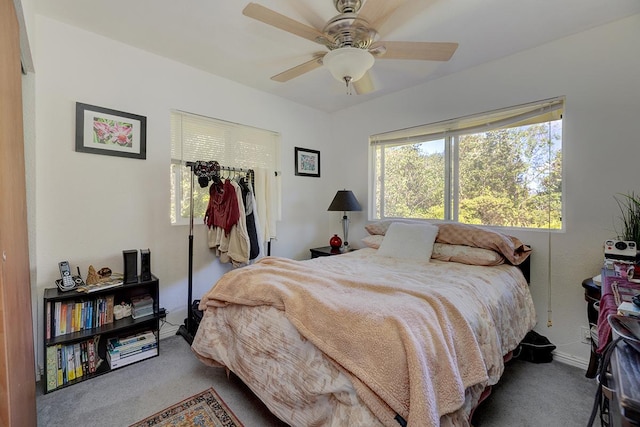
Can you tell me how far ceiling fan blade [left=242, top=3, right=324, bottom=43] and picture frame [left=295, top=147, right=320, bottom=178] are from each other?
2051mm

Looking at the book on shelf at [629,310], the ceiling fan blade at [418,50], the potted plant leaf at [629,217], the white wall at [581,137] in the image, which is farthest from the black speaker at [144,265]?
the potted plant leaf at [629,217]

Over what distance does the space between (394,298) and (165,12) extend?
239cm

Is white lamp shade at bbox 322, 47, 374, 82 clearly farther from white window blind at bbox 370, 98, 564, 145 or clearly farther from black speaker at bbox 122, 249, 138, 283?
black speaker at bbox 122, 249, 138, 283

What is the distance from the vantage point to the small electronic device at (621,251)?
5.63 feet

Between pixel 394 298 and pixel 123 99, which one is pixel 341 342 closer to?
pixel 394 298

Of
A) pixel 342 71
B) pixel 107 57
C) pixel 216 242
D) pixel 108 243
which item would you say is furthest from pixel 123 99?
pixel 342 71

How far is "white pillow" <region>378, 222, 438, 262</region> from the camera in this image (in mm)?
2508

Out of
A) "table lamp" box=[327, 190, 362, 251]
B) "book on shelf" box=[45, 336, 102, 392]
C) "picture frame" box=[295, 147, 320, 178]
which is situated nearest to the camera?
"book on shelf" box=[45, 336, 102, 392]

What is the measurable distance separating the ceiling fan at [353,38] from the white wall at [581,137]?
1.16 m

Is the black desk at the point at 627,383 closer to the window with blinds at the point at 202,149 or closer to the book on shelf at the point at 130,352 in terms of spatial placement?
the book on shelf at the point at 130,352

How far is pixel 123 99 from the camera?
92.6 inches

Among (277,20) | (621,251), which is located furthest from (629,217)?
(277,20)

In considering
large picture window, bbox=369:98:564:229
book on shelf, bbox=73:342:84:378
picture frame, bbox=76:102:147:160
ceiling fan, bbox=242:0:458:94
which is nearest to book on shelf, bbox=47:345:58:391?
book on shelf, bbox=73:342:84:378

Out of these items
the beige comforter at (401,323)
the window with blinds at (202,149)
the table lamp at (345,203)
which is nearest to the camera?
the beige comforter at (401,323)
